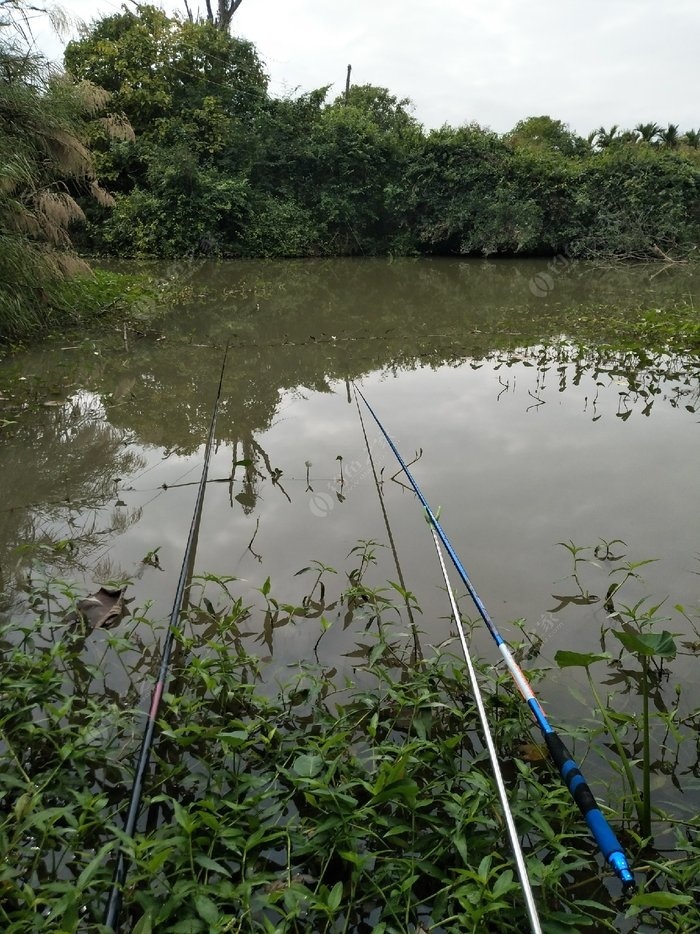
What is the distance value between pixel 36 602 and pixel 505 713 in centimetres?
168

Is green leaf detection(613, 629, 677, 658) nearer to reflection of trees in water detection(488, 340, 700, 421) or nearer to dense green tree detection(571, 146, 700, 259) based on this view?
reflection of trees in water detection(488, 340, 700, 421)

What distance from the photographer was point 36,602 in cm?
230

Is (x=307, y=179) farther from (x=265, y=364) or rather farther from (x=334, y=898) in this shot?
(x=334, y=898)

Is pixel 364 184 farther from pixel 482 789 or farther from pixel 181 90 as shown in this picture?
pixel 482 789

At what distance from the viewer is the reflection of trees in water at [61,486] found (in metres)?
2.73

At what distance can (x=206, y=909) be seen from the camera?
113 cm

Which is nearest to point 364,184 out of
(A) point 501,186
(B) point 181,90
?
(A) point 501,186

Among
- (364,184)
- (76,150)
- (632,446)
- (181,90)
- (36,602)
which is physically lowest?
(36,602)

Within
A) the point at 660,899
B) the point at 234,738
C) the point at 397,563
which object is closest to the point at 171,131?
the point at 397,563

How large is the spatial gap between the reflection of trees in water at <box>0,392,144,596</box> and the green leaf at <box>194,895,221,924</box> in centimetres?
174

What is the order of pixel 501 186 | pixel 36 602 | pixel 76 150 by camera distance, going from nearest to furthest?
pixel 36 602 < pixel 76 150 < pixel 501 186

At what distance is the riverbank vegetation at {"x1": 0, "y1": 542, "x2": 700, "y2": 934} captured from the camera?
1.20 m

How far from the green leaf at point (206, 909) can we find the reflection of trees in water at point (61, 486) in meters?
1.74

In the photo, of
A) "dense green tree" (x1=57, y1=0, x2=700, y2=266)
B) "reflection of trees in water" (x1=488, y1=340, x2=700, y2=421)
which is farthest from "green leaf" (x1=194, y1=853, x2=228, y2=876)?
"dense green tree" (x1=57, y1=0, x2=700, y2=266)
